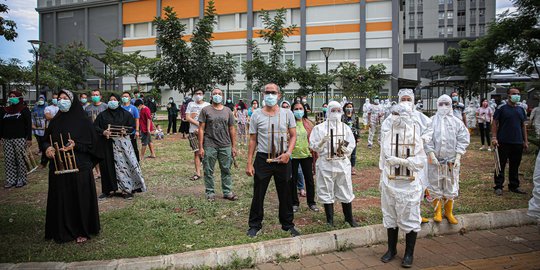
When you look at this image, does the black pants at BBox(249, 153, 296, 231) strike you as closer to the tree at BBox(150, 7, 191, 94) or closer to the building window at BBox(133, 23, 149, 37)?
the tree at BBox(150, 7, 191, 94)

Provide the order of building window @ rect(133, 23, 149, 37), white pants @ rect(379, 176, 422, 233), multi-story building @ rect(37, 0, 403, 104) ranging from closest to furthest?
white pants @ rect(379, 176, 422, 233)
multi-story building @ rect(37, 0, 403, 104)
building window @ rect(133, 23, 149, 37)

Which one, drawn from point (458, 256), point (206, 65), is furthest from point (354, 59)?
point (458, 256)

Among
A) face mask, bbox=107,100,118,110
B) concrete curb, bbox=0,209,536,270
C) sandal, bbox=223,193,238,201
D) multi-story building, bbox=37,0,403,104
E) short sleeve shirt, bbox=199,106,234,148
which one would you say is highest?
multi-story building, bbox=37,0,403,104

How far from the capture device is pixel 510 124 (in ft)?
26.7

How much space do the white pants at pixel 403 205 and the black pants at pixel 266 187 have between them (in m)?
1.35

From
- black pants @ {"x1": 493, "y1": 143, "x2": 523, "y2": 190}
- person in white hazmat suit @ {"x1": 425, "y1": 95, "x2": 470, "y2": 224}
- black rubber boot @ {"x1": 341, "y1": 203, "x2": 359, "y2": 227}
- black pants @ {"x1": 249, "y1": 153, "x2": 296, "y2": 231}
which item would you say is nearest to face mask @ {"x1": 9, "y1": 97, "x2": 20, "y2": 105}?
black pants @ {"x1": 249, "y1": 153, "x2": 296, "y2": 231}

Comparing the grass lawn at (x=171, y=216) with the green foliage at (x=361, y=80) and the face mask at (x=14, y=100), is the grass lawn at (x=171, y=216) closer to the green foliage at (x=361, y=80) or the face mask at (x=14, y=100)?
the face mask at (x=14, y=100)

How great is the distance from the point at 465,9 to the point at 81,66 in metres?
64.6

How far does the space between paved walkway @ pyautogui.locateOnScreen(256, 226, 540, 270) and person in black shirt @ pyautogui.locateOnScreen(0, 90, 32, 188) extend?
22.2 feet

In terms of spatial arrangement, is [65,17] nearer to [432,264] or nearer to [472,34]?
[432,264]

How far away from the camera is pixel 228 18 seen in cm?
4381

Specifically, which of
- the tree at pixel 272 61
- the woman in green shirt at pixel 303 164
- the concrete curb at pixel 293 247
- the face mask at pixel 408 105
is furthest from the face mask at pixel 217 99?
the tree at pixel 272 61

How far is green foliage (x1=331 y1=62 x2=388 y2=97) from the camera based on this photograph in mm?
27609

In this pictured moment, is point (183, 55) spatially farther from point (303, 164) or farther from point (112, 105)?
point (303, 164)
